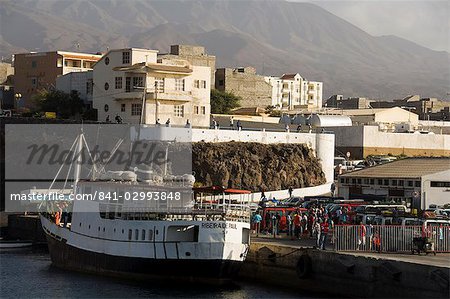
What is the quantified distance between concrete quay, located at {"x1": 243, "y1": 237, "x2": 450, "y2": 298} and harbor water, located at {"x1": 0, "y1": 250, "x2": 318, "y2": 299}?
3.23 ft

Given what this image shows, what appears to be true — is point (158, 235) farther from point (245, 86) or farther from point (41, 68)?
point (245, 86)

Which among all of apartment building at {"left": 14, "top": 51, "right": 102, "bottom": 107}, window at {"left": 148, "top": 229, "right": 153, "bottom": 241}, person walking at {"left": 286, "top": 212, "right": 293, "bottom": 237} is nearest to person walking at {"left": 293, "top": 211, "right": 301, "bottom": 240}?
person walking at {"left": 286, "top": 212, "right": 293, "bottom": 237}

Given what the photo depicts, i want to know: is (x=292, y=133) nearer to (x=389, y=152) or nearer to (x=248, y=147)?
(x=248, y=147)

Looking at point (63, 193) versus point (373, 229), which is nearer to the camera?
point (373, 229)

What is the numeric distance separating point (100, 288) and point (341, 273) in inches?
494

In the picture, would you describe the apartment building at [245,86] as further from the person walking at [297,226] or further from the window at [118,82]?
the person walking at [297,226]

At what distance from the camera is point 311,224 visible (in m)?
51.8

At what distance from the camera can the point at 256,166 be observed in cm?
7631

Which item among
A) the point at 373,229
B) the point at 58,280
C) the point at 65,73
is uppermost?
the point at 65,73

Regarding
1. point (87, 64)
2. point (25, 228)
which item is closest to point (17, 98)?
point (87, 64)

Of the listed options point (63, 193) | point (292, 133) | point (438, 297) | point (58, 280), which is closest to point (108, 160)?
point (63, 193)

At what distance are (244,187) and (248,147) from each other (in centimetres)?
433

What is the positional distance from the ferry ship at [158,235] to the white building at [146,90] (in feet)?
91.2

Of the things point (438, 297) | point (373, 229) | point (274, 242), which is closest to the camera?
point (438, 297)
